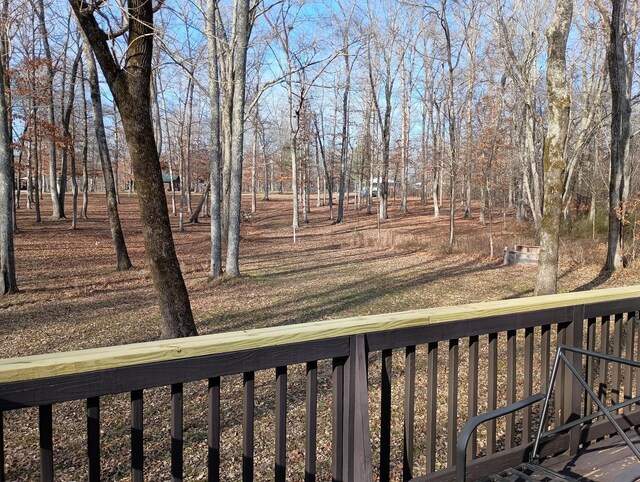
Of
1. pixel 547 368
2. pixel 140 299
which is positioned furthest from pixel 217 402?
pixel 140 299

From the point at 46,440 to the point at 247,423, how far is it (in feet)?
2.30

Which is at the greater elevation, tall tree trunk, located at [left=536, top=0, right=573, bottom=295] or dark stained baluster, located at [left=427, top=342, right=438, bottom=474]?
tall tree trunk, located at [left=536, top=0, right=573, bottom=295]

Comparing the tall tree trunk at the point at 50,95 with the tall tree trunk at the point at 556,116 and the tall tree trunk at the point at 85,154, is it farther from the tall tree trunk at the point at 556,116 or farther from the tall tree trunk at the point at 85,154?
the tall tree trunk at the point at 556,116

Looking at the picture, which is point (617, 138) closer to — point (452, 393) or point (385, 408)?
point (452, 393)

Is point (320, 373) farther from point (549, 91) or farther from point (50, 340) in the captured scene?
point (549, 91)

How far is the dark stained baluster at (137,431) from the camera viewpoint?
154 cm

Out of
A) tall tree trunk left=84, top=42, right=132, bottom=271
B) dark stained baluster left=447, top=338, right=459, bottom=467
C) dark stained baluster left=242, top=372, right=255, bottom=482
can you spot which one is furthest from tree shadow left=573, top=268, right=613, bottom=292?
tall tree trunk left=84, top=42, right=132, bottom=271

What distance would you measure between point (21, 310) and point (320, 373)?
6.75m

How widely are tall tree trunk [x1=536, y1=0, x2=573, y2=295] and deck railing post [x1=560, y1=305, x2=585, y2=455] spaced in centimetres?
663

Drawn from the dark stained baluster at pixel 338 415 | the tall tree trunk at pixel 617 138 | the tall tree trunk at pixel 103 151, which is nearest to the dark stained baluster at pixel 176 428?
the dark stained baluster at pixel 338 415

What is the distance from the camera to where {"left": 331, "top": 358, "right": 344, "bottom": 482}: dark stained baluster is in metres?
1.93

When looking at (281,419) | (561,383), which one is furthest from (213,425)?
(561,383)

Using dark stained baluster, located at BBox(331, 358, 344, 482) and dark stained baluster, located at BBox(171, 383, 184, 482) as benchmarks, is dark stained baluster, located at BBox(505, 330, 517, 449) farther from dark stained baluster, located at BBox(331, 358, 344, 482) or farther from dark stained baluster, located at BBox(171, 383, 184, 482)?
dark stained baluster, located at BBox(171, 383, 184, 482)

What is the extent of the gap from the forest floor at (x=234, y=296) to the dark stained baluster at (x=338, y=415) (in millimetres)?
1460
